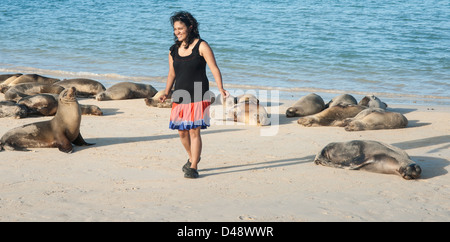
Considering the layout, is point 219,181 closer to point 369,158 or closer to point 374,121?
point 369,158

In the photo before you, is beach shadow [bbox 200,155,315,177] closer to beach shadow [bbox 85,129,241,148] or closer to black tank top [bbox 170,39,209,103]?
black tank top [bbox 170,39,209,103]

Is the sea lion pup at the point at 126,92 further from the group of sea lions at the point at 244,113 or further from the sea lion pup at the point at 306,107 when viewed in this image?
the sea lion pup at the point at 306,107

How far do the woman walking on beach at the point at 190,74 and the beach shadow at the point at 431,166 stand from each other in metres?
2.38

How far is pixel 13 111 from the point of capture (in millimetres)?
8859

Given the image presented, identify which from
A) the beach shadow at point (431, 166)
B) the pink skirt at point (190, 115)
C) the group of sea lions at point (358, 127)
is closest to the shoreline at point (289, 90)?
the group of sea lions at point (358, 127)

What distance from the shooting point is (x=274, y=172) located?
19.8ft

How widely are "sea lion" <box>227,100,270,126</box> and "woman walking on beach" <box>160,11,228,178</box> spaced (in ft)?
10.6

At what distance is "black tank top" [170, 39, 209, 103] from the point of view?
215 inches

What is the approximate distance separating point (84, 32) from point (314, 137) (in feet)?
59.3

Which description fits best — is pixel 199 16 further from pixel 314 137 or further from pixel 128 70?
pixel 314 137

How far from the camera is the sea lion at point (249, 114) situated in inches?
345

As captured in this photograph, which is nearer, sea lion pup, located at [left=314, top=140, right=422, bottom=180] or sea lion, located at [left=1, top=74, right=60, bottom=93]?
sea lion pup, located at [left=314, top=140, right=422, bottom=180]

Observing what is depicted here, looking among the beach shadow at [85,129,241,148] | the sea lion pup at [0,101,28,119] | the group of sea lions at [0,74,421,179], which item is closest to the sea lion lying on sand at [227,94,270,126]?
the group of sea lions at [0,74,421,179]
